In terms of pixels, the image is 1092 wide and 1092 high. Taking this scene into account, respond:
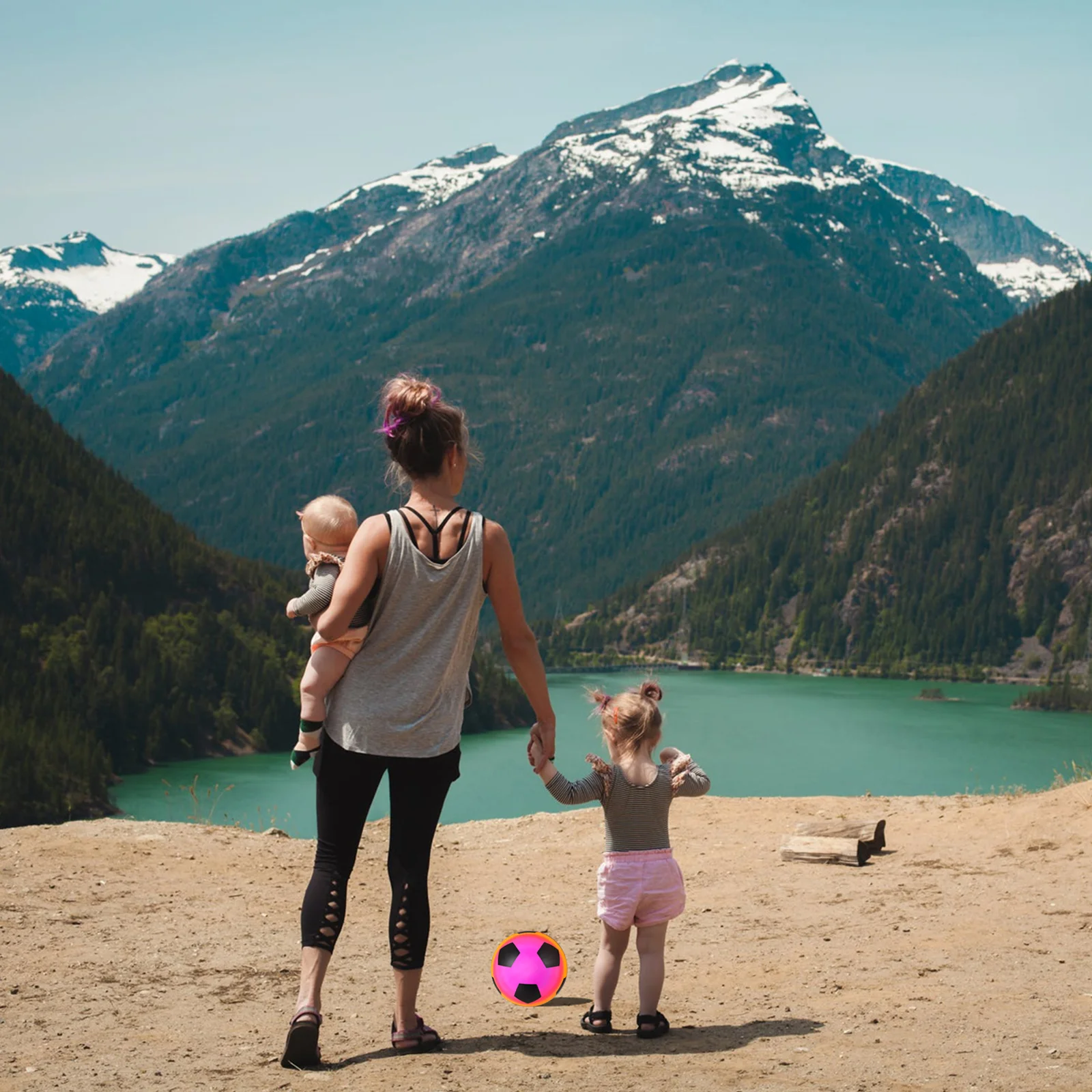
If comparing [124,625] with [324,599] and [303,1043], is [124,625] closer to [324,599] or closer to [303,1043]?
[324,599]

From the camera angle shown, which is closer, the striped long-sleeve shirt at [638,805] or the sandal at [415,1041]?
the sandal at [415,1041]

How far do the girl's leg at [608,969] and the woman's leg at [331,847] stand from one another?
1497mm

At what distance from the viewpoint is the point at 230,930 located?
11.4 meters

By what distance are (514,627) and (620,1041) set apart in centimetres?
225

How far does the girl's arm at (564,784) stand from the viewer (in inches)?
314

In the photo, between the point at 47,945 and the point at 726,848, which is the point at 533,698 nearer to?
the point at 47,945

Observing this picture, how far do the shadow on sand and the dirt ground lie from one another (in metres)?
0.02

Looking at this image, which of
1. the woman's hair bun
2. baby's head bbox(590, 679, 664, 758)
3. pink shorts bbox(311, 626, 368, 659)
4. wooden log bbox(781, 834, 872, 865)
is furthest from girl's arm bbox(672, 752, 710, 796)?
wooden log bbox(781, 834, 872, 865)

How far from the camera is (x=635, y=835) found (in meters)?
8.45

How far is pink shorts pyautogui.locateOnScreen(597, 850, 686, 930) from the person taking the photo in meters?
8.36

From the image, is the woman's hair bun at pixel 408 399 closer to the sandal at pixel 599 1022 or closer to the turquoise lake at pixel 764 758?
the sandal at pixel 599 1022

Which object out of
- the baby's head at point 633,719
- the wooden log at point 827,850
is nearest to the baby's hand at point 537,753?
the baby's head at point 633,719

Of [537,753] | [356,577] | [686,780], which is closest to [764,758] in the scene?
[686,780]

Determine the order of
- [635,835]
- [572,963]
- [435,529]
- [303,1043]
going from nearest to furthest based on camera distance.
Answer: [303,1043] → [435,529] → [635,835] → [572,963]
